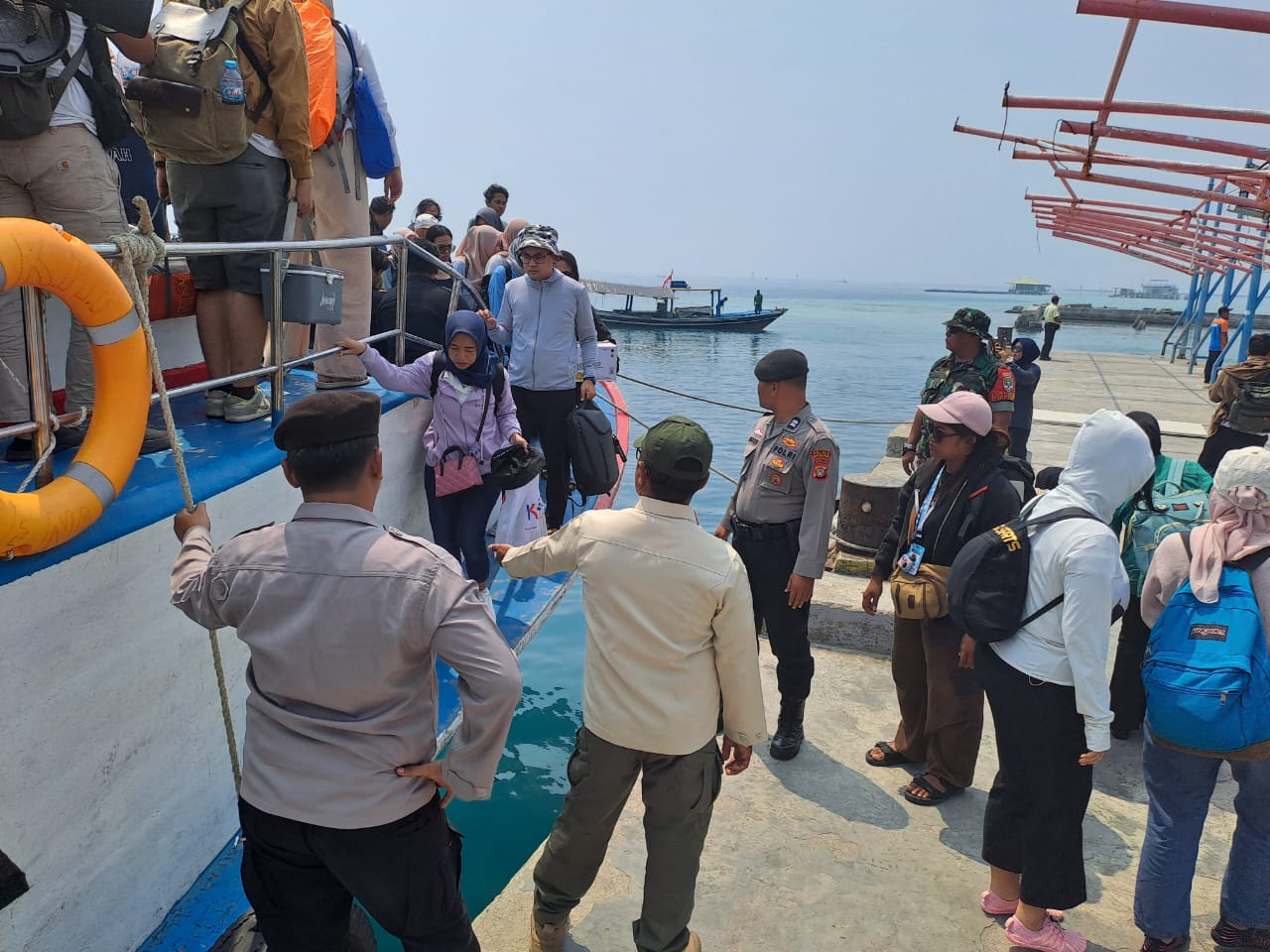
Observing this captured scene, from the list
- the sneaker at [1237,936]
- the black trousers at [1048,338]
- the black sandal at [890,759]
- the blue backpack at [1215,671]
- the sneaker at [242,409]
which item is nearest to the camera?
the blue backpack at [1215,671]

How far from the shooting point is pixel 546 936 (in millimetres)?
2617

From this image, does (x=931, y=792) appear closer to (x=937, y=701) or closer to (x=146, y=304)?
(x=937, y=701)

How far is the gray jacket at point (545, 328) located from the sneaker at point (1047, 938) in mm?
3518

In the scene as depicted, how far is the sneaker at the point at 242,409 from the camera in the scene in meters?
3.35

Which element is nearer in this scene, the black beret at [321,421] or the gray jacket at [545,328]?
the black beret at [321,421]

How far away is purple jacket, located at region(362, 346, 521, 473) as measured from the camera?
4223mm

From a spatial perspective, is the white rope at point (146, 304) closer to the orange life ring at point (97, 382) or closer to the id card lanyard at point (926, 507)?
the orange life ring at point (97, 382)

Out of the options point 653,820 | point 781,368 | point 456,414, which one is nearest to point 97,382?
point 653,820

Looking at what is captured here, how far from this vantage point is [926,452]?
5375 millimetres

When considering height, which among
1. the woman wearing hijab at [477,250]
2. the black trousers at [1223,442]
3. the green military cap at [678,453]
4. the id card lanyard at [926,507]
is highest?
the woman wearing hijab at [477,250]

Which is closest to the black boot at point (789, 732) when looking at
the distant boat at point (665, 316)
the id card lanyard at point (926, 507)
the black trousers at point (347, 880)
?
the id card lanyard at point (926, 507)

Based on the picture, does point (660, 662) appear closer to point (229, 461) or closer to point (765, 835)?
point (765, 835)

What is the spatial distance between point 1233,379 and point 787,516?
492 centimetres

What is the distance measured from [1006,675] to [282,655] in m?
2.16
